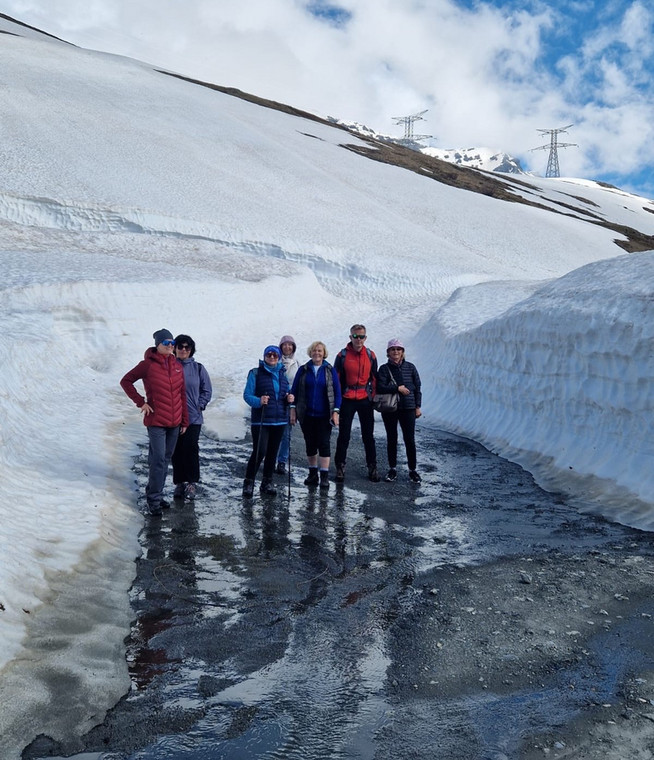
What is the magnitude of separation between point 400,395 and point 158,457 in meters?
3.68

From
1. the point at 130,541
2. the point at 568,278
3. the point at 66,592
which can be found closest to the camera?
the point at 66,592

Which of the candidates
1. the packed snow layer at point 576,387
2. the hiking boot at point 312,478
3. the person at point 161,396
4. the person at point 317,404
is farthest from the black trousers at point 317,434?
the packed snow layer at point 576,387

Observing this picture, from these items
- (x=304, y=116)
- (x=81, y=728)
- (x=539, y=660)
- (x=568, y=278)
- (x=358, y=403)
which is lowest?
(x=81, y=728)

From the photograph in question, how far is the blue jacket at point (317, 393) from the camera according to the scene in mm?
9695

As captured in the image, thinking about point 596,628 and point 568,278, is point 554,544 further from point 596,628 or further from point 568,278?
point 568,278

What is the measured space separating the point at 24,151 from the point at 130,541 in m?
27.6

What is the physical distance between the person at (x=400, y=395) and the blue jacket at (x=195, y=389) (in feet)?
8.20

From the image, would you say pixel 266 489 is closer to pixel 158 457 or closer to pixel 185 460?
pixel 185 460

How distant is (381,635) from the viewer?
17.2 feet

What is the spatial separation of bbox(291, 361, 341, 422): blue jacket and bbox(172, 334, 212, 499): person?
1.24 metres

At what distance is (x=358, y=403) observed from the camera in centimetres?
1026

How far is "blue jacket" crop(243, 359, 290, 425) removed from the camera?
9.37m

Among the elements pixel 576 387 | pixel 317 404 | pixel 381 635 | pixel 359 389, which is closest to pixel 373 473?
pixel 359 389

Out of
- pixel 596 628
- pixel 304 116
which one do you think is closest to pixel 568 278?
pixel 596 628
